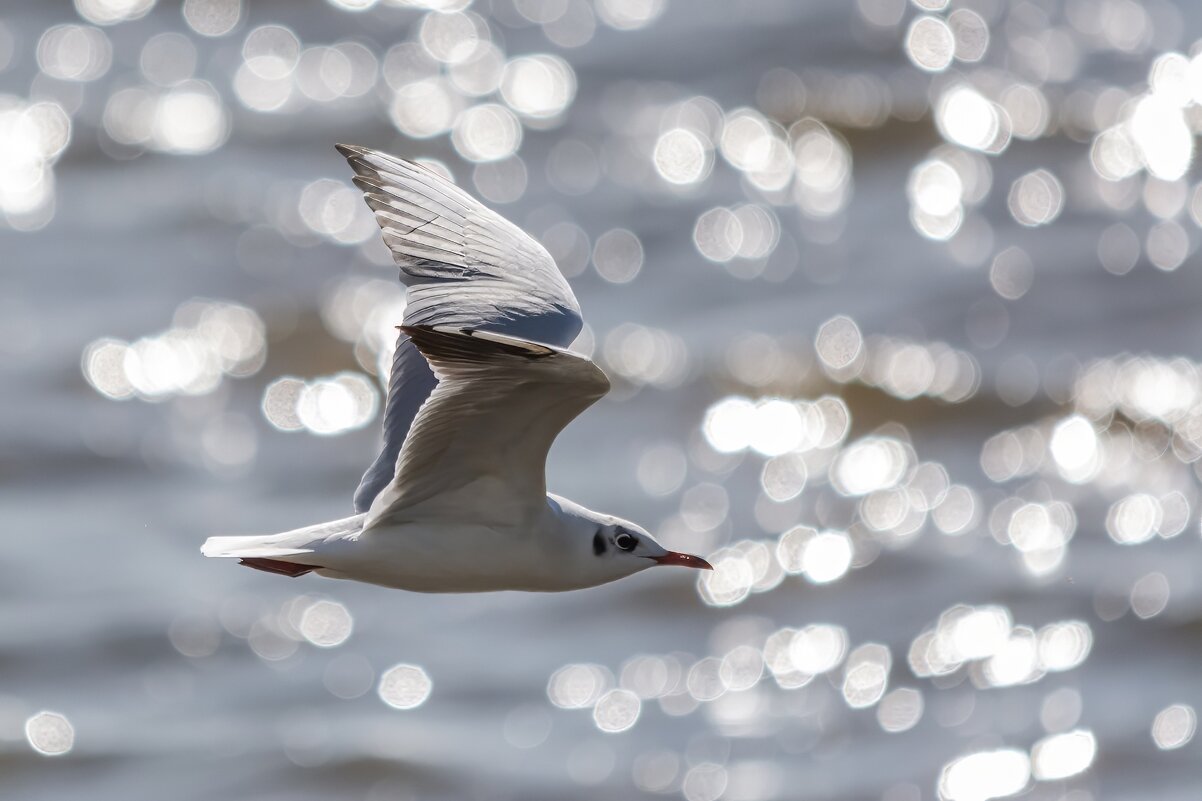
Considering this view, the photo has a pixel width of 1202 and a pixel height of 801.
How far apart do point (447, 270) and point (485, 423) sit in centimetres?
80

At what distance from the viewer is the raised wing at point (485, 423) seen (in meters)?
4.66

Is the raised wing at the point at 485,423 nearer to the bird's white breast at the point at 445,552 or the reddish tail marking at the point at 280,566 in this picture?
the bird's white breast at the point at 445,552

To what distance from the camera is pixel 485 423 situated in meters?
5.12

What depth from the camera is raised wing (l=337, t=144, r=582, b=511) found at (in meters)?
5.62

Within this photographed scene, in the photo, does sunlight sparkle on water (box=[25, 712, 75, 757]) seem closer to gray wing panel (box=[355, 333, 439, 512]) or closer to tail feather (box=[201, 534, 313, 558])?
gray wing panel (box=[355, 333, 439, 512])

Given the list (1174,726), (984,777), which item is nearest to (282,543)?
(984,777)

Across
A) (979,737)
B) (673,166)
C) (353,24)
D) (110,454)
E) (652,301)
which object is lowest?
(979,737)

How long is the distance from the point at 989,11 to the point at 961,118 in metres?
1.76

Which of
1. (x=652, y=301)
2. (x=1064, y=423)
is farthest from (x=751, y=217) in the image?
(x=1064, y=423)

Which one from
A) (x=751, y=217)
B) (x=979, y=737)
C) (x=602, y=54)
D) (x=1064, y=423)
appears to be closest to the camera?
(x=979, y=737)

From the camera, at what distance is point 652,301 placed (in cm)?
1580

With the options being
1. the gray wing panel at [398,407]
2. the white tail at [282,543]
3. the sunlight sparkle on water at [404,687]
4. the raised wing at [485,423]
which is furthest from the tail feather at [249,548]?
the sunlight sparkle on water at [404,687]

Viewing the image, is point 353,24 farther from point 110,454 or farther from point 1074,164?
point 1074,164

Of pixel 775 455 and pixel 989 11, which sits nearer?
pixel 775 455
